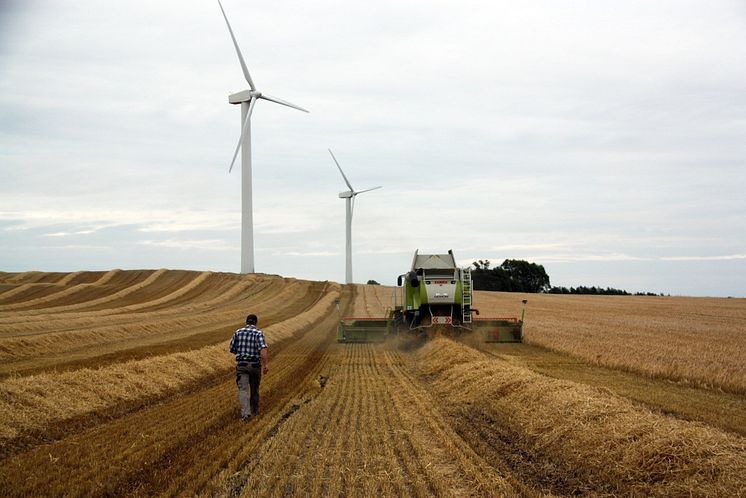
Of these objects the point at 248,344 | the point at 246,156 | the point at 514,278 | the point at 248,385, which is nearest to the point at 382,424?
the point at 248,385

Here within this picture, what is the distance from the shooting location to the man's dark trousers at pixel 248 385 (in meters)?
12.4

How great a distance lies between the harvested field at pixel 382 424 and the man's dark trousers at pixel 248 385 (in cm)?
29

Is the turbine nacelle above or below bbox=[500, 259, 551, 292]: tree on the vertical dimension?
above

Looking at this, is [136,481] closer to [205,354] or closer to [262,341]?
[262,341]

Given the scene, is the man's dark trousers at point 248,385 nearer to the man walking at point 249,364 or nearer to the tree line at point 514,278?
the man walking at point 249,364

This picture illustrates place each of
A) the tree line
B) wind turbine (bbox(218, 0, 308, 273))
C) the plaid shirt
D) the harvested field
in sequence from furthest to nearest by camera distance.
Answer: the tree line
wind turbine (bbox(218, 0, 308, 273))
the plaid shirt
the harvested field

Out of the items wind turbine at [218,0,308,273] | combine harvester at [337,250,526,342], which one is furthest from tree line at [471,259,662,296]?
combine harvester at [337,250,526,342]

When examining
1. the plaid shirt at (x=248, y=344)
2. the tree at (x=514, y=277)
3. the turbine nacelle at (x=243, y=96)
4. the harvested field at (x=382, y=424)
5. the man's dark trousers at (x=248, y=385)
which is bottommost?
the harvested field at (x=382, y=424)

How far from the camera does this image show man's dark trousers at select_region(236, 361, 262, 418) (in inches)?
488

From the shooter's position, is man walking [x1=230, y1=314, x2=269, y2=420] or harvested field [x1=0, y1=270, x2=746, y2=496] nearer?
harvested field [x1=0, y1=270, x2=746, y2=496]

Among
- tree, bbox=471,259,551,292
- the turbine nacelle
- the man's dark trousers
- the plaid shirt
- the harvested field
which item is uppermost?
the turbine nacelle

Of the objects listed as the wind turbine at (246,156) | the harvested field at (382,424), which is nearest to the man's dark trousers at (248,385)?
the harvested field at (382,424)

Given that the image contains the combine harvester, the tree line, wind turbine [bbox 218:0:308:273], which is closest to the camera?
the combine harvester

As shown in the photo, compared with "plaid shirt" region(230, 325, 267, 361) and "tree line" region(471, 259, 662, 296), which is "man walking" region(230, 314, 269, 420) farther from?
"tree line" region(471, 259, 662, 296)
